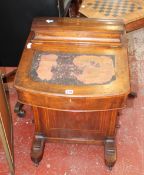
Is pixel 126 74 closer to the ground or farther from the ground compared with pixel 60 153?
farther from the ground

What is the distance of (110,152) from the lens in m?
1.59

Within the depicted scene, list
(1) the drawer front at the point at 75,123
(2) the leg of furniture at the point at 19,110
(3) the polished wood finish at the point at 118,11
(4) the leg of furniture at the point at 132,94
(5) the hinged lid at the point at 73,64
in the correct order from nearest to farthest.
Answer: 1. (5) the hinged lid at the point at 73,64
2. (1) the drawer front at the point at 75,123
3. (2) the leg of furniture at the point at 19,110
4. (4) the leg of furniture at the point at 132,94
5. (3) the polished wood finish at the point at 118,11

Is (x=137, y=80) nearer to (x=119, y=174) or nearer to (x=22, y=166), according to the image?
(x=119, y=174)

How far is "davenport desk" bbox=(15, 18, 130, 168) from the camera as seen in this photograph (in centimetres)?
123

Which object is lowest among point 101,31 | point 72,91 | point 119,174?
point 119,174

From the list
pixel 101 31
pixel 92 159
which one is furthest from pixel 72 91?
pixel 92 159

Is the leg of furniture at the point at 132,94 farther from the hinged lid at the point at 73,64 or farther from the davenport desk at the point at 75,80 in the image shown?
the hinged lid at the point at 73,64

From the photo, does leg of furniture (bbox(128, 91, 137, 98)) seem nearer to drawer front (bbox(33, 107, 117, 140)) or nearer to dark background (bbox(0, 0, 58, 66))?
drawer front (bbox(33, 107, 117, 140))

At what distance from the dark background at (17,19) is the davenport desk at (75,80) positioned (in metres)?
0.09

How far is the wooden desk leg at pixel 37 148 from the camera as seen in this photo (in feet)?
5.30

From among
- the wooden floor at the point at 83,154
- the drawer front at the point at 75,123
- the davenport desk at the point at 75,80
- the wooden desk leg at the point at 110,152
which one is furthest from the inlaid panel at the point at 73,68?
the wooden floor at the point at 83,154

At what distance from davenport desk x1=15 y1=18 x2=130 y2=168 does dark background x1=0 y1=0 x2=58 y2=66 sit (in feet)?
0.29

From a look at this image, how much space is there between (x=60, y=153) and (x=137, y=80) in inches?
36.5

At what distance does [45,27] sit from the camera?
151 centimetres
